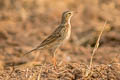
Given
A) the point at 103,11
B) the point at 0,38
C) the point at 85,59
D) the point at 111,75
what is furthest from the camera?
the point at 103,11

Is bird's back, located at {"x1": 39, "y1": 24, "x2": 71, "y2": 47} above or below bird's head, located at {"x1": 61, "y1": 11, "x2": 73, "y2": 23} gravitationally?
below

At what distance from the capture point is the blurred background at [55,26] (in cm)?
1110

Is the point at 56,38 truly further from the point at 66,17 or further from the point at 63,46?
the point at 63,46

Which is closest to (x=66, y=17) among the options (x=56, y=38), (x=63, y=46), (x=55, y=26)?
(x=56, y=38)

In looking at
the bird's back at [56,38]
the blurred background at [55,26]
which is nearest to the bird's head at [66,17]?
the bird's back at [56,38]

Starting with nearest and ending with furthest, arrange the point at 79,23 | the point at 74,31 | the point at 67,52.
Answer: the point at 67,52 < the point at 74,31 < the point at 79,23

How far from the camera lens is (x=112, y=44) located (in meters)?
12.4

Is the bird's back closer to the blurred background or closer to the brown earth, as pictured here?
the brown earth

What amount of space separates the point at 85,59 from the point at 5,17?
19.5 ft

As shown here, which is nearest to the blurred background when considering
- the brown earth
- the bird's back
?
the brown earth

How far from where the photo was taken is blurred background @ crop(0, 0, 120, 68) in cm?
1110

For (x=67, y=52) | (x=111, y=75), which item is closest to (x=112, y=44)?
(x=67, y=52)

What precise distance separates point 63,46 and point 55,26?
8.45 ft

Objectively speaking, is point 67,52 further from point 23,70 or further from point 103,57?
point 23,70
